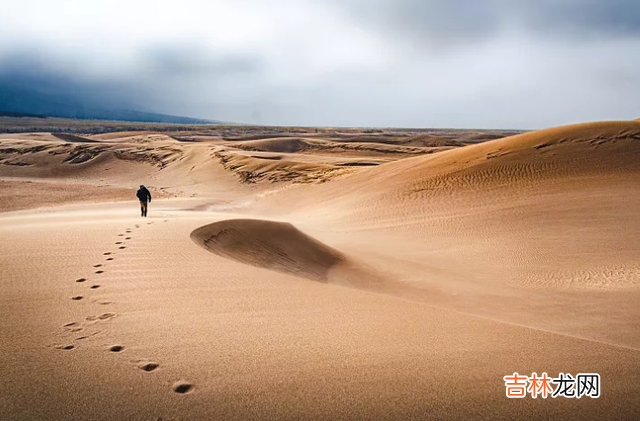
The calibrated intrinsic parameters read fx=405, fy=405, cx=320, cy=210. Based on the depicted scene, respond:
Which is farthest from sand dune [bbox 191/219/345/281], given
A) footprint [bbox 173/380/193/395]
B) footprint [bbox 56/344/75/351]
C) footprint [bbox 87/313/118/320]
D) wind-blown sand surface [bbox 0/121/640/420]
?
footprint [bbox 173/380/193/395]

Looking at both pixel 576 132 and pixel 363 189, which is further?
pixel 363 189

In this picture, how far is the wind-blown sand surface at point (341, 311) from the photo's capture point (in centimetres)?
209

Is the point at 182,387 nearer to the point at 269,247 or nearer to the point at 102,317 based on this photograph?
the point at 102,317

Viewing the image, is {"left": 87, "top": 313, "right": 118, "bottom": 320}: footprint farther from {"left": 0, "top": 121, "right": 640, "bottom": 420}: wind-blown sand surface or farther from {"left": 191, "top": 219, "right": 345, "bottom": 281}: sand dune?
{"left": 191, "top": 219, "right": 345, "bottom": 281}: sand dune

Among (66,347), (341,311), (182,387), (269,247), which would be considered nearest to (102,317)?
(66,347)

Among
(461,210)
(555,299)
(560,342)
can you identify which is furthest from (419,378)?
(461,210)

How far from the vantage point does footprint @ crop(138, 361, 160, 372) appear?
2269 mm

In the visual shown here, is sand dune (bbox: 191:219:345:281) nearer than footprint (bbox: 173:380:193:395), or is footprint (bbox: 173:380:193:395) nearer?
footprint (bbox: 173:380:193:395)

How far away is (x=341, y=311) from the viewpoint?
3.56m

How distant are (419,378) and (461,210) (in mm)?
9695

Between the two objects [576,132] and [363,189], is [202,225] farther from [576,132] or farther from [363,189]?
[576,132]

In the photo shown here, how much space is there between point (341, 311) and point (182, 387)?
67.4 inches

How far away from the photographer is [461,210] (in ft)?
37.2

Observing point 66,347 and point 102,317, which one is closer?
point 66,347
